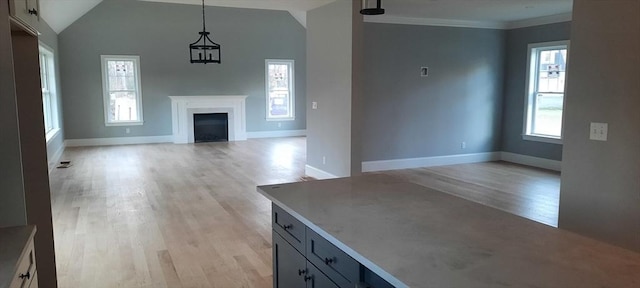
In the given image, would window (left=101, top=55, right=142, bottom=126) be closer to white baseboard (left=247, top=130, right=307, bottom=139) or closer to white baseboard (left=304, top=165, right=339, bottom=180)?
white baseboard (left=247, top=130, right=307, bottom=139)

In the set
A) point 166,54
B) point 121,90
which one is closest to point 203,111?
point 166,54

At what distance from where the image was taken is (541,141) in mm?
7457

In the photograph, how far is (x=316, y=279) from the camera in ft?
6.31

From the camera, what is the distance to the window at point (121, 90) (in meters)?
10.2

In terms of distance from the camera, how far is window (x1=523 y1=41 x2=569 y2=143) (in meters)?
7.20

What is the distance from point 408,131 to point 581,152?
174 inches

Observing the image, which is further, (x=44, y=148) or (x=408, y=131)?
(x=408, y=131)

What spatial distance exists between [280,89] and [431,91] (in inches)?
213

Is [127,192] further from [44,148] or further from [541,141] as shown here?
[541,141]

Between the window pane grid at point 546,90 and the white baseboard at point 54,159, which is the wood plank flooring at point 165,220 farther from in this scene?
the window pane grid at point 546,90

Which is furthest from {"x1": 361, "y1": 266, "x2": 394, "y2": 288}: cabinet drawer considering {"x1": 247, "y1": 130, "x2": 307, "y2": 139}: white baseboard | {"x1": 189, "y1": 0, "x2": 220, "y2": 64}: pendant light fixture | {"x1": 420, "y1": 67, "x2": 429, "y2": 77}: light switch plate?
{"x1": 247, "y1": 130, "x2": 307, "y2": 139}: white baseboard

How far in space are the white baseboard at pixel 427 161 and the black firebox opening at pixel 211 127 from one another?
5217 millimetres

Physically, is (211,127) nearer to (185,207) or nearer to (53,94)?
(53,94)

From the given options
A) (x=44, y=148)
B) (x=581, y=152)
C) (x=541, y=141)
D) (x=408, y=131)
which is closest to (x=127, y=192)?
(x=44, y=148)
